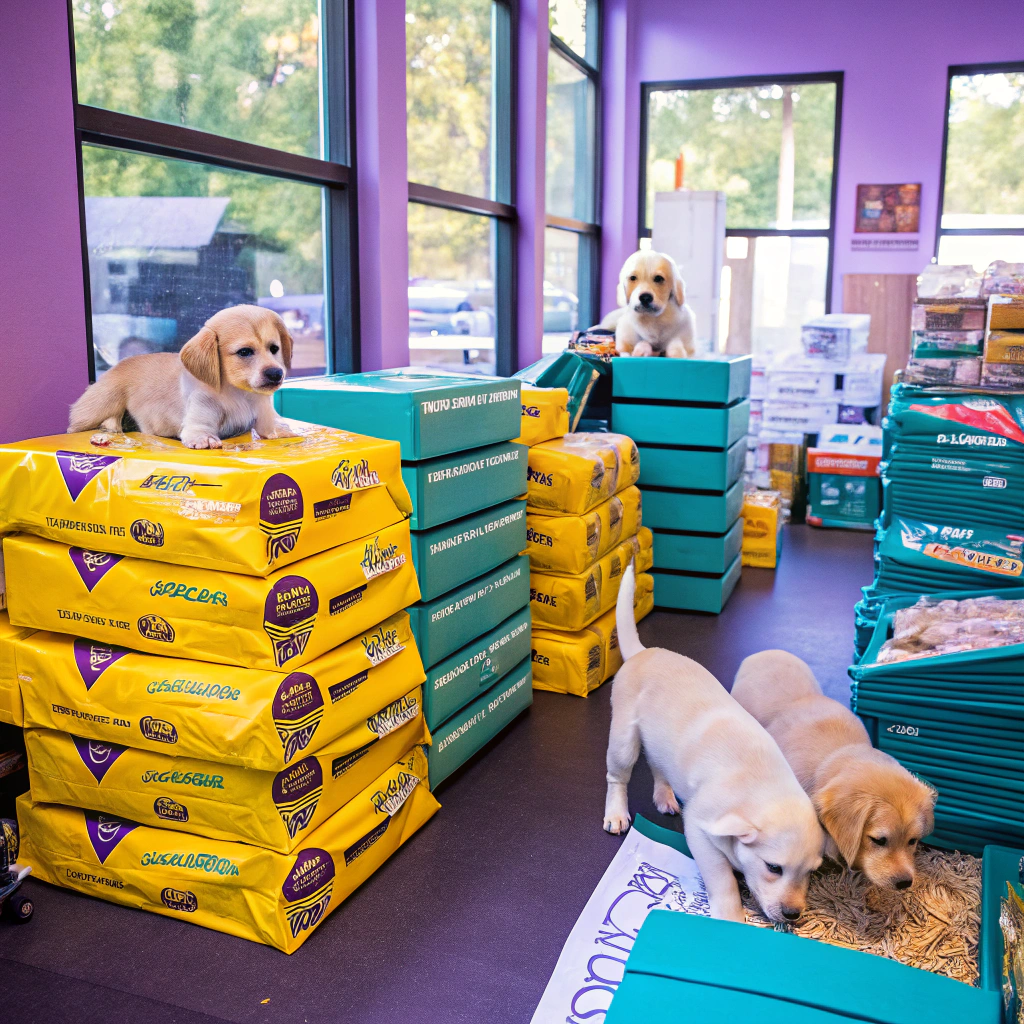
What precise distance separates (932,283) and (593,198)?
13.2ft

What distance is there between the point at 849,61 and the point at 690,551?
14.5 ft

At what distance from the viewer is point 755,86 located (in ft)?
22.6

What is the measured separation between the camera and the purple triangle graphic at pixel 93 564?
1934 mm

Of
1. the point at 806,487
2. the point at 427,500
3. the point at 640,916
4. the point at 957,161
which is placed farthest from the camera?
the point at 957,161

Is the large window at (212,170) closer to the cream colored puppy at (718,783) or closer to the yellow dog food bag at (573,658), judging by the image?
the yellow dog food bag at (573,658)

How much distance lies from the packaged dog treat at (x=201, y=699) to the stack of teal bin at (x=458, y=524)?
39cm

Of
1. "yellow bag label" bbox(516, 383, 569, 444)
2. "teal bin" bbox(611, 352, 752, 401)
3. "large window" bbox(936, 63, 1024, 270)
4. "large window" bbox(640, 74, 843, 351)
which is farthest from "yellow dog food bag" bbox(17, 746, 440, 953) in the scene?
"large window" bbox(936, 63, 1024, 270)

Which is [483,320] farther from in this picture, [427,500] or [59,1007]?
[59,1007]

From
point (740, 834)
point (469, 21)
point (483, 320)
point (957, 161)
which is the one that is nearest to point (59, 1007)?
point (740, 834)

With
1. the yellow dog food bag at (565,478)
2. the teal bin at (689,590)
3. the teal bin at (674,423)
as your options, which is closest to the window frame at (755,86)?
the teal bin at (674,423)

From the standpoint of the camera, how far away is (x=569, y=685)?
10.4 feet

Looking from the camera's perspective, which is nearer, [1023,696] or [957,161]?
[1023,696]

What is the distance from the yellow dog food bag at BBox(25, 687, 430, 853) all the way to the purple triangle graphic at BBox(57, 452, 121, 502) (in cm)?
54

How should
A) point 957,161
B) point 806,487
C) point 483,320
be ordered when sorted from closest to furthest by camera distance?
point 483,320, point 806,487, point 957,161
